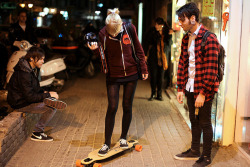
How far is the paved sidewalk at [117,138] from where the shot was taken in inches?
181

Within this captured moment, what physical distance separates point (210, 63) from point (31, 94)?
8.92 ft

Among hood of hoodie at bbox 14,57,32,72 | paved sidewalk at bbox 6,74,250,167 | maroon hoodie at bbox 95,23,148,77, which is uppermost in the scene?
maroon hoodie at bbox 95,23,148,77

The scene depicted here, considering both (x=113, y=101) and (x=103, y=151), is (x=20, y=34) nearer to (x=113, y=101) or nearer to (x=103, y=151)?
(x=113, y=101)

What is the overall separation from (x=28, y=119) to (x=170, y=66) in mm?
4959

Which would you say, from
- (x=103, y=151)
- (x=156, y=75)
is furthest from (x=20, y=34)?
(x=103, y=151)

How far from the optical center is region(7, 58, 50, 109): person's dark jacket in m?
5.14

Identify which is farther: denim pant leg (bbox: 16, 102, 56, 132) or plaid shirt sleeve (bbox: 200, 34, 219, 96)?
denim pant leg (bbox: 16, 102, 56, 132)

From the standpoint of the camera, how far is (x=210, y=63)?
3.98m

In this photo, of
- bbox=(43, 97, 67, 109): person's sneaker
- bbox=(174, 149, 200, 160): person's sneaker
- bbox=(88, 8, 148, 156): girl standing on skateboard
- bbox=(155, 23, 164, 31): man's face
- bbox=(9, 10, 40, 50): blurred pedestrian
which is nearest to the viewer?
bbox=(88, 8, 148, 156): girl standing on skateboard

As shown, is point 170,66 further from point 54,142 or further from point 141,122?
point 54,142

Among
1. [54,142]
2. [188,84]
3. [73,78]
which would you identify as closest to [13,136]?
[54,142]

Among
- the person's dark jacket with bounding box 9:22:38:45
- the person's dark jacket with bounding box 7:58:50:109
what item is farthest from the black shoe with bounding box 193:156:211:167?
the person's dark jacket with bounding box 9:22:38:45

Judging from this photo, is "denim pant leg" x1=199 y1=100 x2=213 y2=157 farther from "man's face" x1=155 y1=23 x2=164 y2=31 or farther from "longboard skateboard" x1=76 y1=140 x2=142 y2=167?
"man's face" x1=155 y1=23 x2=164 y2=31

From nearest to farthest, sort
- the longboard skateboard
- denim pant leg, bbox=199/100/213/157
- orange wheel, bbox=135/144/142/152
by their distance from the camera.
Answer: denim pant leg, bbox=199/100/213/157
the longboard skateboard
orange wheel, bbox=135/144/142/152
